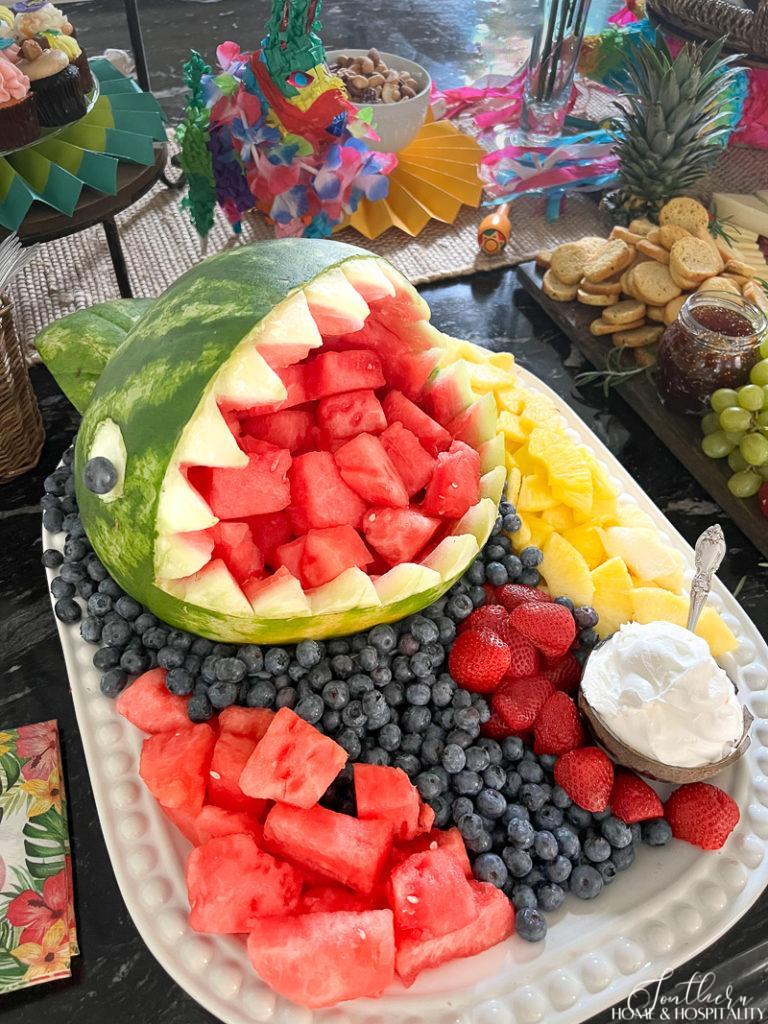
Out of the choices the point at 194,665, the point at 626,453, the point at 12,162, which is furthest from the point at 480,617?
the point at 12,162


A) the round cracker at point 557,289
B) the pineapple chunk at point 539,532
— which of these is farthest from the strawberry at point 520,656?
the round cracker at point 557,289

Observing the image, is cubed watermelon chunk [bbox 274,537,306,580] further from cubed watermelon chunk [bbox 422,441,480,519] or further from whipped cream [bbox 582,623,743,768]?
whipped cream [bbox 582,623,743,768]

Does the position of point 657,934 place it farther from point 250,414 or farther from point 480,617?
point 250,414

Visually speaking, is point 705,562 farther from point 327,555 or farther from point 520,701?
point 327,555

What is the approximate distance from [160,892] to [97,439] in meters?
0.59

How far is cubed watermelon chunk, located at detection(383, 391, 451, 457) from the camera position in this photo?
1.22 meters

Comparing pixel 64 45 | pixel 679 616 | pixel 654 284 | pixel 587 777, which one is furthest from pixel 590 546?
pixel 64 45

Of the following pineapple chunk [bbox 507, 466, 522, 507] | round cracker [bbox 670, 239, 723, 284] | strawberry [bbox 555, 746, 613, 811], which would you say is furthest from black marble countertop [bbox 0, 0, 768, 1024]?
pineapple chunk [bbox 507, 466, 522, 507]

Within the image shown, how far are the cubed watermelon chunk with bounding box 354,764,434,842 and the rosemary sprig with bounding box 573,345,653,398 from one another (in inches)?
45.2

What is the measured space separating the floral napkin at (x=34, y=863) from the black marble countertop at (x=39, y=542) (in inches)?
1.2

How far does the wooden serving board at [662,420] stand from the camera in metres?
1.56

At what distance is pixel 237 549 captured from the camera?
1.07 m

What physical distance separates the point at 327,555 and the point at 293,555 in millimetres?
56

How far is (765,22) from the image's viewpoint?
2.21 meters
